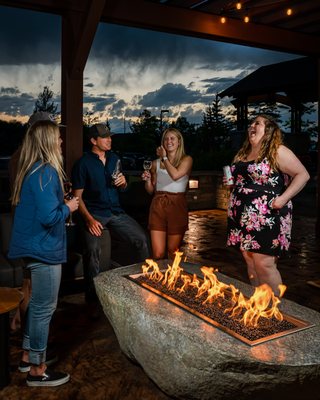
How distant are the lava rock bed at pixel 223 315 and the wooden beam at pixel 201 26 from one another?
3.98 metres

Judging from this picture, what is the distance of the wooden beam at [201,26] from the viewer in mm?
5738

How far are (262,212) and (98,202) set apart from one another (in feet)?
5.87

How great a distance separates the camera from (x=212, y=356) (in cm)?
225

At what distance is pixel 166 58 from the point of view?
2095 inches

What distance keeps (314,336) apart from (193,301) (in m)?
0.80

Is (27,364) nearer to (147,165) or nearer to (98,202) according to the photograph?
(98,202)

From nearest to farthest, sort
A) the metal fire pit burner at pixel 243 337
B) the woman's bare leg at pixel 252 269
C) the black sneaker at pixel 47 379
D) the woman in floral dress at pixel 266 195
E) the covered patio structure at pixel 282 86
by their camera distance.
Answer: the metal fire pit burner at pixel 243 337, the black sneaker at pixel 47 379, the woman in floral dress at pixel 266 195, the woman's bare leg at pixel 252 269, the covered patio structure at pixel 282 86

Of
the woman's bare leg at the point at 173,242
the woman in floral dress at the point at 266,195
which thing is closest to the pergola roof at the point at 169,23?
the woman's bare leg at the point at 173,242

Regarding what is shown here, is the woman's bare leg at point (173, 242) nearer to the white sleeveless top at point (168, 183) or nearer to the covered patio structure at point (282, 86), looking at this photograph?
the white sleeveless top at point (168, 183)

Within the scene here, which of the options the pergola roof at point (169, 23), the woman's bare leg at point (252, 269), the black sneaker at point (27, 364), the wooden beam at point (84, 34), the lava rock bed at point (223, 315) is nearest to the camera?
the lava rock bed at point (223, 315)

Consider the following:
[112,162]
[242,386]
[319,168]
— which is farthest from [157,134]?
[242,386]

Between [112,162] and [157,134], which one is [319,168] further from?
[157,134]


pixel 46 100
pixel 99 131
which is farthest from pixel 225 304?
pixel 46 100

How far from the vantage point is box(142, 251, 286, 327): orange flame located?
105 inches
